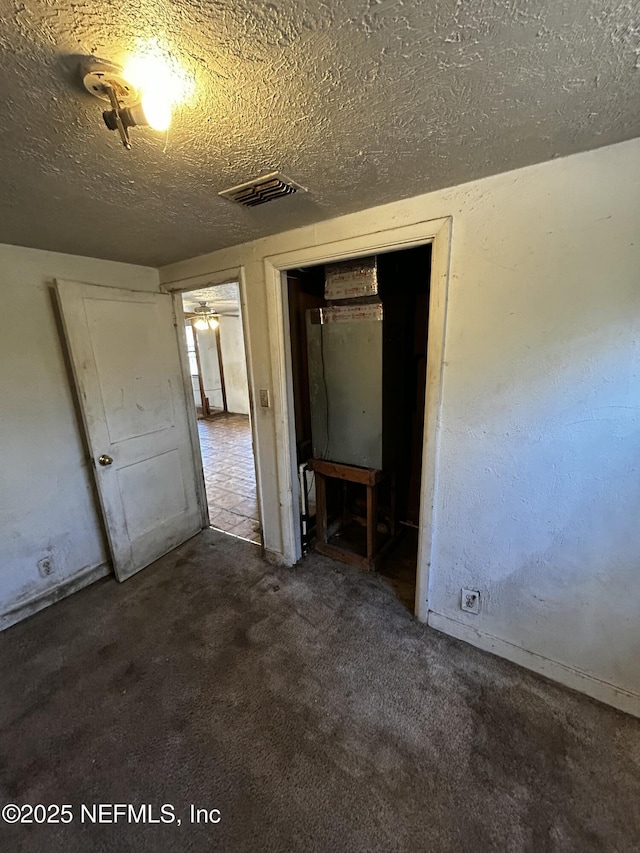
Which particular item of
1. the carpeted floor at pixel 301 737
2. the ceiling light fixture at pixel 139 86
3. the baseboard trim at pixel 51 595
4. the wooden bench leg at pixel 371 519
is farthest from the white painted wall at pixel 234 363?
the ceiling light fixture at pixel 139 86

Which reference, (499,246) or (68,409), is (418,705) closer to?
(499,246)

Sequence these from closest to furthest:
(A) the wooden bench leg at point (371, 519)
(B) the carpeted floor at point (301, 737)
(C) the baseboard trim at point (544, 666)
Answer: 1. (B) the carpeted floor at point (301, 737)
2. (C) the baseboard trim at point (544, 666)
3. (A) the wooden bench leg at point (371, 519)

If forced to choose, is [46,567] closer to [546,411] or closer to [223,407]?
[546,411]

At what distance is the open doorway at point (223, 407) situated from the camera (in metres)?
3.26

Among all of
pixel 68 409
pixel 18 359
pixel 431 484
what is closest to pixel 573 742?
pixel 431 484

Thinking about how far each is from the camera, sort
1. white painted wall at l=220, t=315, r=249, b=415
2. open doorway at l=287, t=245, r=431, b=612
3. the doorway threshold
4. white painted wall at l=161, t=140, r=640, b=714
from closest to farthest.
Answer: white painted wall at l=161, t=140, r=640, b=714 < open doorway at l=287, t=245, r=431, b=612 < the doorway threshold < white painted wall at l=220, t=315, r=249, b=415

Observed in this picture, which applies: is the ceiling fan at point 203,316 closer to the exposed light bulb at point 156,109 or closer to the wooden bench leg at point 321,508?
the wooden bench leg at point 321,508

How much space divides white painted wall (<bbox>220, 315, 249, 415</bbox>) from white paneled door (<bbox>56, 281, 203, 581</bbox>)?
469 cm

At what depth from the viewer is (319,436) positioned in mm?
2369

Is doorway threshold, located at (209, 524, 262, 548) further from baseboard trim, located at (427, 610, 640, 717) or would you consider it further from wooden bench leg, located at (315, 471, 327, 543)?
baseboard trim, located at (427, 610, 640, 717)

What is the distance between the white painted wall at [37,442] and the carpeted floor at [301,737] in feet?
1.03

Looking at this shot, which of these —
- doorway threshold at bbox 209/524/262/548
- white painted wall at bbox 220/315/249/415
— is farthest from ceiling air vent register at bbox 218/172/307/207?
white painted wall at bbox 220/315/249/415

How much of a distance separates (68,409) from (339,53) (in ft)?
7.41

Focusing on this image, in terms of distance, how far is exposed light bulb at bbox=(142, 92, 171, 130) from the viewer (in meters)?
0.75
